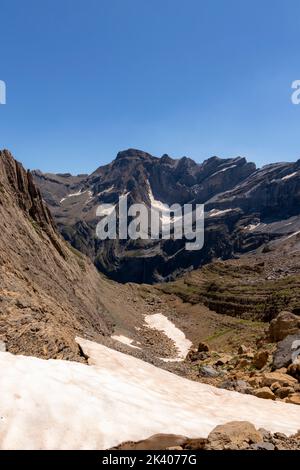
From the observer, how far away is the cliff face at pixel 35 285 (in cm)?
1537

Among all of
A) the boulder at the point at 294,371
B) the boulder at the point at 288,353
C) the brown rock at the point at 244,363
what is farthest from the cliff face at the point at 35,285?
the boulder at the point at 288,353

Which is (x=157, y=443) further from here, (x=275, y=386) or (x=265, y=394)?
(x=275, y=386)

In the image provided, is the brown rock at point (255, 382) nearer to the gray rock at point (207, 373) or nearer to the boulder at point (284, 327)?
the gray rock at point (207, 373)

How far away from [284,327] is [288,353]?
1742 cm

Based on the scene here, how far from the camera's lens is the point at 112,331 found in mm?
61656

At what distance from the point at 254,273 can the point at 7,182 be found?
8862cm

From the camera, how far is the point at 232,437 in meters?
11.0

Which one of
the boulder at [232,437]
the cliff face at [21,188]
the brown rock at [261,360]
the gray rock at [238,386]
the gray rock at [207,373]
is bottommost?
the brown rock at [261,360]

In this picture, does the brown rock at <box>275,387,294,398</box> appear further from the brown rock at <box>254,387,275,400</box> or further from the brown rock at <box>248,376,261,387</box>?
the brown rock at <box>248,376,261,387</box>

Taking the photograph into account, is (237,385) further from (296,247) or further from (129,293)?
(296,247)

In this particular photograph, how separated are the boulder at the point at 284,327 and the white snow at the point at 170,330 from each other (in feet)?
74.1

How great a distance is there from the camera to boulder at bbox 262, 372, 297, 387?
2223 centimetres

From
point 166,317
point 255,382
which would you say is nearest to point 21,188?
point 166,317
